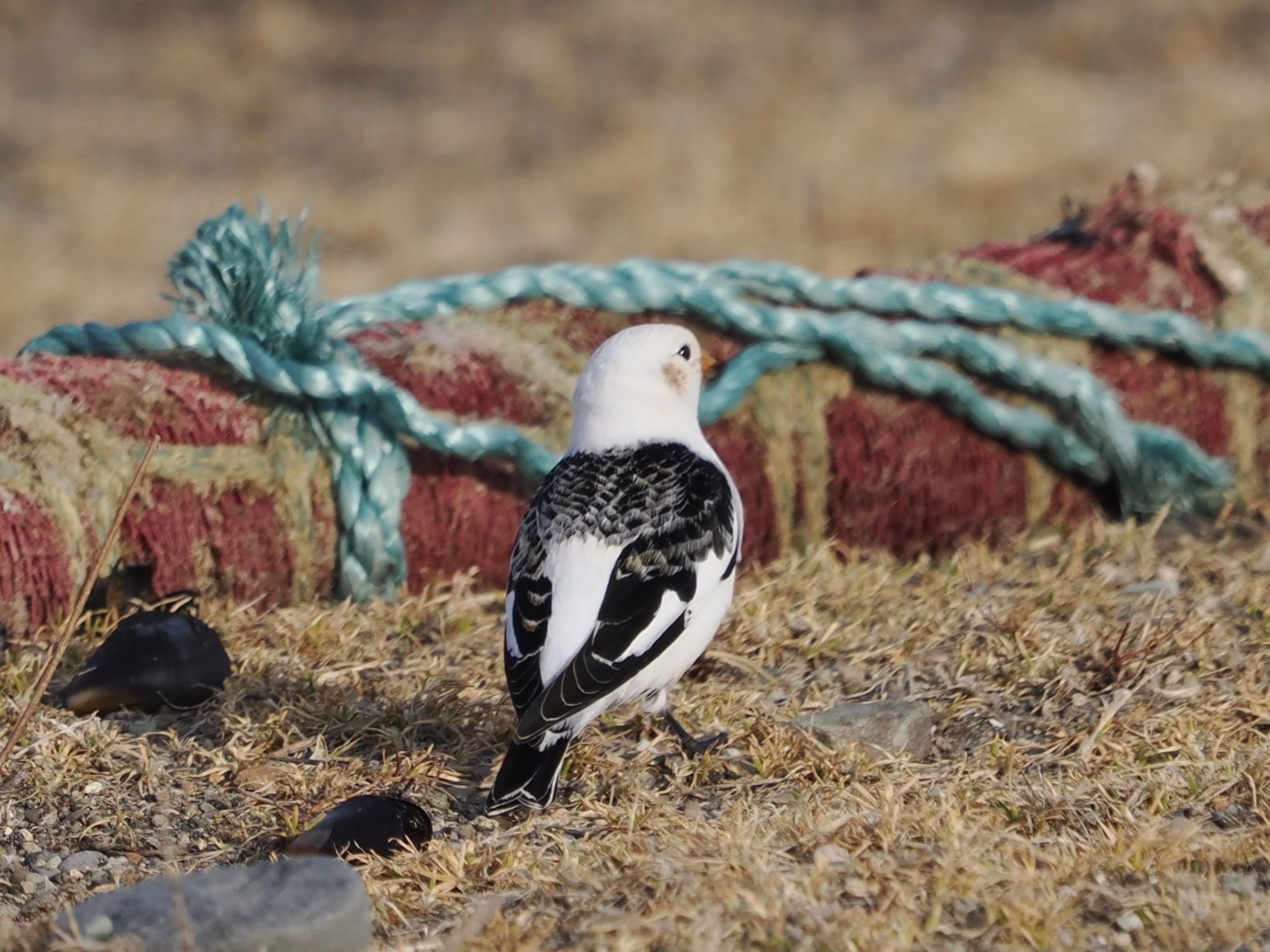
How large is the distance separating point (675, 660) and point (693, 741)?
0.60ft

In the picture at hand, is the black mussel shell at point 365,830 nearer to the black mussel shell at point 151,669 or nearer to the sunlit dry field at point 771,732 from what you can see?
the sunlit dry field at point 771,732

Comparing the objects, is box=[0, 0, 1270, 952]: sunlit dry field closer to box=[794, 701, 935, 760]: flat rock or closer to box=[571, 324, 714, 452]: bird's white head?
box=[794, 701, 935, 760]: flat rock

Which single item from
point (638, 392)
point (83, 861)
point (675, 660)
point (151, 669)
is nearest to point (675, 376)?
point (638, 392)

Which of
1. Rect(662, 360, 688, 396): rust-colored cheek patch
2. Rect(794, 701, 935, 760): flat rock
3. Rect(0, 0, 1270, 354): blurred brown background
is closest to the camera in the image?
Rect(794, 701, 935, 760): flat rock

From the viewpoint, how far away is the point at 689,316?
3881 mm

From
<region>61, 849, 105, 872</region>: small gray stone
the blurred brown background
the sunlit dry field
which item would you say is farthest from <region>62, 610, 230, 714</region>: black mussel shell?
the blurred brown background

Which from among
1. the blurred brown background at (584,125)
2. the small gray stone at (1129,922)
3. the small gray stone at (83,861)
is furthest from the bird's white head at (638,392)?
the blurred brown background at (584,125)

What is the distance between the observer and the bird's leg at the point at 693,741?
2.83 meters

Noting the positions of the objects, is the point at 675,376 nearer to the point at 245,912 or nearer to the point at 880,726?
the point at 880,726

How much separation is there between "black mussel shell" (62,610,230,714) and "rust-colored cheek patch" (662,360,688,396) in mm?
923

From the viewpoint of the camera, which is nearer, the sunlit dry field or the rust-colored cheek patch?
the sunlit dry field

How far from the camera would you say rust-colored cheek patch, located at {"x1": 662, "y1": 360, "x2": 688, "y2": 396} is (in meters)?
3.16

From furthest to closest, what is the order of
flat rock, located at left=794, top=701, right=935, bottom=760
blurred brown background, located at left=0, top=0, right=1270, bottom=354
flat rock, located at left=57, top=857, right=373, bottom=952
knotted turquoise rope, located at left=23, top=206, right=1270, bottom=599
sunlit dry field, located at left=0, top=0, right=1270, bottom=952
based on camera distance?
blurred brown background, located at left=0, top=0, right=1270, bottom=354 → knotted turquoise rope, located at left=23, top=206, right=1270, bottom=599 → flat rock, located at left=794, top=701, right=935, bottom=760 → sunlit dry field, located at left=0, top=0, right=1270, bottom=952 → flat rock, located at left=57, top=857, right=373, bottom=952

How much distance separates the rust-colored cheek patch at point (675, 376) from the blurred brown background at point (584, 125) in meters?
3.28
